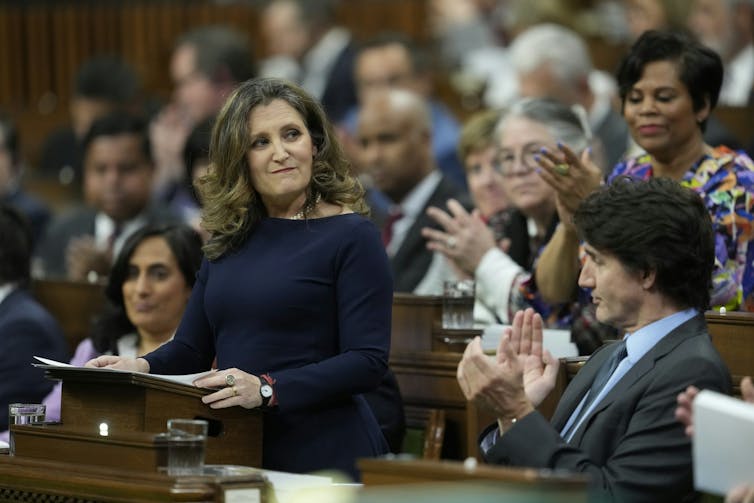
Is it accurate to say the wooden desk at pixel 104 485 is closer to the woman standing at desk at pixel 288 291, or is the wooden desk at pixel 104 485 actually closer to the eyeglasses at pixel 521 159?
the woman standing at desk at pixel 288 291

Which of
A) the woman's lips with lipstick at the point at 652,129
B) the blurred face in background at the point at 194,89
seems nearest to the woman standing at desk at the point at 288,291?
the woman's lips with lipstick at the point at 652,129

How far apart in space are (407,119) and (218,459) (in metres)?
3.04

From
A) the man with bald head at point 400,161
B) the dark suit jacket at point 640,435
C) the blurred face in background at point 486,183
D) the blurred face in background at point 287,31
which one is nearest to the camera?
the dark suit jacket at point 640,435

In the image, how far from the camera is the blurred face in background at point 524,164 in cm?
486

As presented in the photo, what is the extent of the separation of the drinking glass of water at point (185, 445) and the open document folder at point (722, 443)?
0.96m

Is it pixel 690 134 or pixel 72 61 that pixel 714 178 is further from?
pixel 72 61

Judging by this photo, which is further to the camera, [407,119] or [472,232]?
[407,119]

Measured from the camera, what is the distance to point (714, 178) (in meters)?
4.14

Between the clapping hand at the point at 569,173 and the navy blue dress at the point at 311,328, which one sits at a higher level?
the clapping hand at the point at 569,173

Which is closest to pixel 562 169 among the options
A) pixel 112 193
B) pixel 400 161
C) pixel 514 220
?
pixel 514 220

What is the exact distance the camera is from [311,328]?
11.1 ft

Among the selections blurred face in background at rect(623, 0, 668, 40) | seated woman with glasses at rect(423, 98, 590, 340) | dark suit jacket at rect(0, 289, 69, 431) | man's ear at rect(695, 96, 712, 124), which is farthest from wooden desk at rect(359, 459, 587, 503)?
blurred face in background at rect(623, 0, 668, 40)

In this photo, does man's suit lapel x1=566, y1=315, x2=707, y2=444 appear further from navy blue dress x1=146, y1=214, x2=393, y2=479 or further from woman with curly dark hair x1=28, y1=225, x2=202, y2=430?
woman with curly dark hair x1=28, y1=225, x2=202, y2=430

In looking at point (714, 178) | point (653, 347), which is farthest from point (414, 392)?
point (653, 347)
